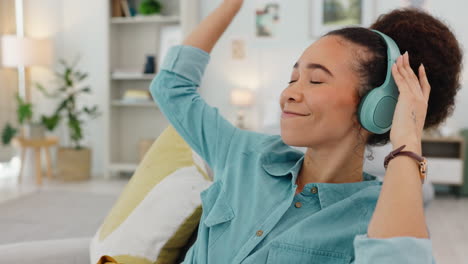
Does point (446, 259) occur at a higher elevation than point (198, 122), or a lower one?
lower

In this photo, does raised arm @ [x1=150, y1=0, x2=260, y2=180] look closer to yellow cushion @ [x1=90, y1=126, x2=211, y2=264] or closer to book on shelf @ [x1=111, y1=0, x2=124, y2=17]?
yellow cushion @ [x1=90, y1=126, x2=211, y2=264]

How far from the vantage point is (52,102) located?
18.3 feet

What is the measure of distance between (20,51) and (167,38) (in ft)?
4.91

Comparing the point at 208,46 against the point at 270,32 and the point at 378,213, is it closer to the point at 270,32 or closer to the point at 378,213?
the point at 378,213

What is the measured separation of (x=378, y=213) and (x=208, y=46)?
66 centimetres

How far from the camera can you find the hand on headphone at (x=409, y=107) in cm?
83

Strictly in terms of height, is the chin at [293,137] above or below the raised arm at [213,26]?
below

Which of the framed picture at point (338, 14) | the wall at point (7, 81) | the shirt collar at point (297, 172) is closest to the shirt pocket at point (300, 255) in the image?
the shirt collar at point (297, 172)

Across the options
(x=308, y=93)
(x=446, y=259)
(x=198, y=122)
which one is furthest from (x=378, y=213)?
(x=446, y=259)

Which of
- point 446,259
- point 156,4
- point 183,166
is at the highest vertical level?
point 156,4

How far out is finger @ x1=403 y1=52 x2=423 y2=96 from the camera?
86 centimetres

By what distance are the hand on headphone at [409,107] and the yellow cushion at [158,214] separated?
0.59 m

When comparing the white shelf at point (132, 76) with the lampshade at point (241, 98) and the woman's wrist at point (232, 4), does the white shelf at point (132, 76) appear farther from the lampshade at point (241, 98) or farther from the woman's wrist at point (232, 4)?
the woman's wrist at point (232, 4)

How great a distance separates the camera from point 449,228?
11.6 ft
